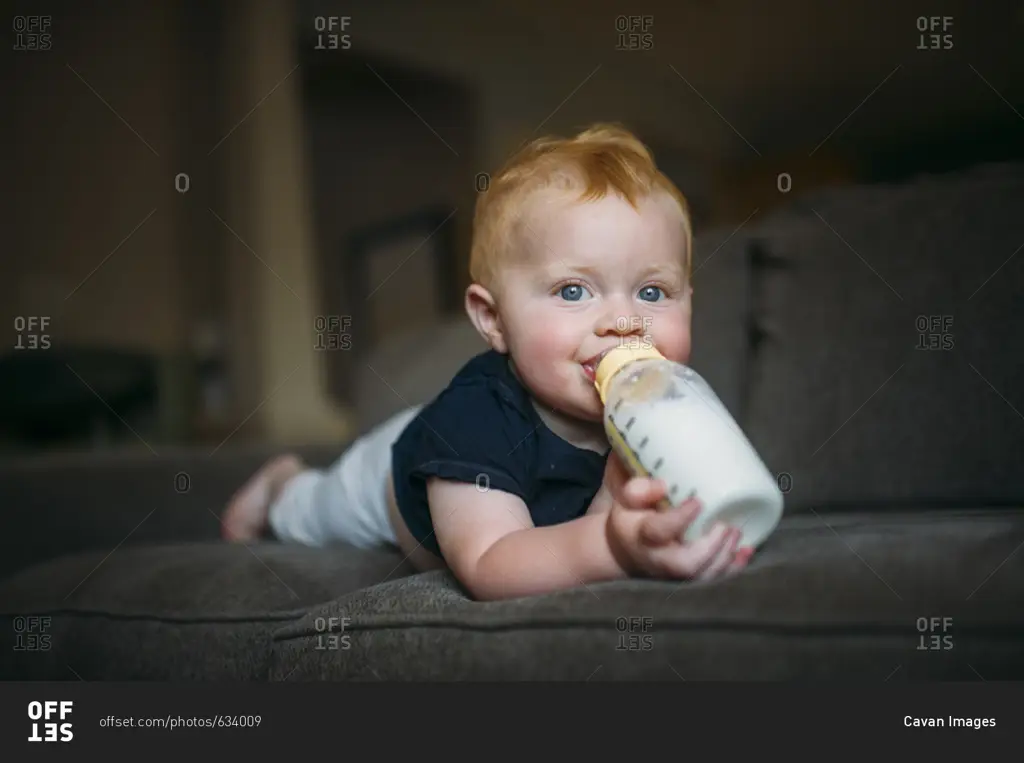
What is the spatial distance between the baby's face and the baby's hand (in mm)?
155

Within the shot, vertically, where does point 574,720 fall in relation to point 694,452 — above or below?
below

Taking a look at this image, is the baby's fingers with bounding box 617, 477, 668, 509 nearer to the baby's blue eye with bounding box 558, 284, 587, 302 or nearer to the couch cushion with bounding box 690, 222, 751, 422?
the baby's blue eye with bounding box 558, 284, 587, 302

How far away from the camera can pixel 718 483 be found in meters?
0.56

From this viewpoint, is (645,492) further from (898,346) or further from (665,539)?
(898,346)

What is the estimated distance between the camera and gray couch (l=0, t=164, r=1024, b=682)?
0.56 meters

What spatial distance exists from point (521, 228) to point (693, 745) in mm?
413

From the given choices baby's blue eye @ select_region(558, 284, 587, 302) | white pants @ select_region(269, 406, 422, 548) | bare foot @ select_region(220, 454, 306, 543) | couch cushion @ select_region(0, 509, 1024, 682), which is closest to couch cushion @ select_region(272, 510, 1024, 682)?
couch cushion @ select_region(0, 509, 1024, 682)

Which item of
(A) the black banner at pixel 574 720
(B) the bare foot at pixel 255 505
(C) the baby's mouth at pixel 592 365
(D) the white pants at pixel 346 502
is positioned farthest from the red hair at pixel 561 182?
(B) the bare foot at pixel 255 505

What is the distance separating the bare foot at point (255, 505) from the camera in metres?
1.21

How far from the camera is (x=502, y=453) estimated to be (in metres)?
0.77

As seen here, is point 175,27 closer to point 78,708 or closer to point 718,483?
point 78,708

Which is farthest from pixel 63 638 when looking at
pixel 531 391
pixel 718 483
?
pixel 718 483

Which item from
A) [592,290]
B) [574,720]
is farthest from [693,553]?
[592,290]

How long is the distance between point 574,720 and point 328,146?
0.83 m
